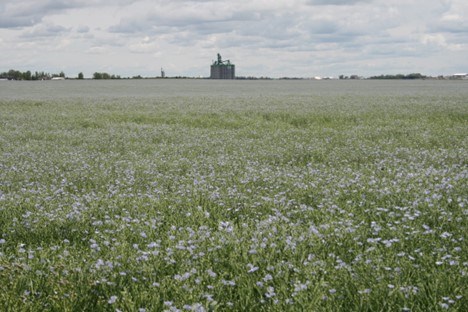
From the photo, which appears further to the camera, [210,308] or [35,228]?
[35,228]

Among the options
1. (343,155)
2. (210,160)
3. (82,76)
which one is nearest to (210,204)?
(210,160)

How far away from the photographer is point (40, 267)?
525 cm

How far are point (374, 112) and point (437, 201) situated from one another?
2173 centimetres

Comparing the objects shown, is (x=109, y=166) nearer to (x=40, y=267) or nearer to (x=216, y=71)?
(x=40, y=267)

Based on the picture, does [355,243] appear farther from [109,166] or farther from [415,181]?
[109,166]

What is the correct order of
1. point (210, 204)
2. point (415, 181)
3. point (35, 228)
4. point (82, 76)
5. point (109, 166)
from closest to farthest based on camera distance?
point (35, 228), point (210, 204), point (415, 181), point (109, 166), point (82, 76)

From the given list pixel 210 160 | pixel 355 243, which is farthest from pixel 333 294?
pixel 210 160

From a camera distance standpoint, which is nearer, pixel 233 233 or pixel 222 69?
pixel 233 233

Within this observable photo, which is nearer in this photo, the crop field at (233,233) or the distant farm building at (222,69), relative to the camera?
the crop field at (233,233)

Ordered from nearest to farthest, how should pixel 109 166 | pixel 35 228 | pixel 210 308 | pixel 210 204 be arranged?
pixel 210 308 < pixel 35 228 < pixel 210 204 < pixel 109 166

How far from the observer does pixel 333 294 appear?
14.3 ft

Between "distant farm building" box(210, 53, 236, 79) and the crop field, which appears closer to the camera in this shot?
the crop field

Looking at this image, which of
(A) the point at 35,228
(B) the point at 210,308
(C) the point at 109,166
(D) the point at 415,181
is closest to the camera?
(B) the point at 210,308

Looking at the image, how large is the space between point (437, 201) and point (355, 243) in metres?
2.09
